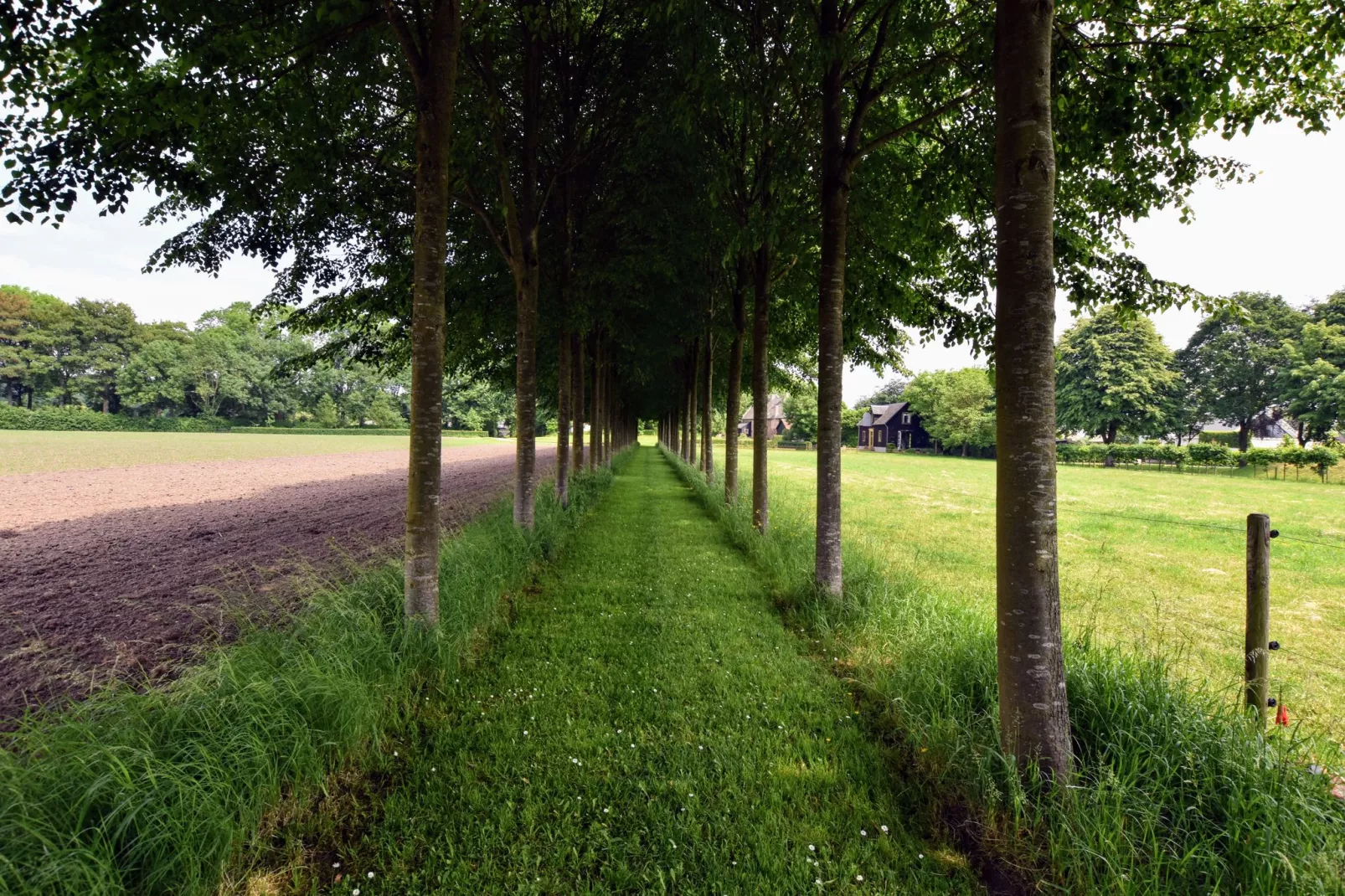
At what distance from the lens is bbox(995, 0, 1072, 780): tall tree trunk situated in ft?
9.05

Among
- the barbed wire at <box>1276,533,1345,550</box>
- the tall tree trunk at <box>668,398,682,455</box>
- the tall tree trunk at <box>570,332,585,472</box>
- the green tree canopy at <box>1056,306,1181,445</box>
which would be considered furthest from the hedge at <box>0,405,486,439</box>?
the green tree canopy at <box>1056,306,1181,445</box>

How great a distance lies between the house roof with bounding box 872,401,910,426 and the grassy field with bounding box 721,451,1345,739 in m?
55.3

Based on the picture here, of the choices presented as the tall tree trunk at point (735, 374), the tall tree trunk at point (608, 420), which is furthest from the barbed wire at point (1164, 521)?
the tall tree trunk at point (608, 420)

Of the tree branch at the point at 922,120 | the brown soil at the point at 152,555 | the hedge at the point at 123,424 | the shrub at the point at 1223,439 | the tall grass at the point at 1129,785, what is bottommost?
the brown soil at the point at 152,555

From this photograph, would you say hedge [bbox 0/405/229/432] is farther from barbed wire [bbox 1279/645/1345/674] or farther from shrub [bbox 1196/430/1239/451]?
shrub [bbox 1196/430/1239/451]

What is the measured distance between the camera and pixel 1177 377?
53250 mm

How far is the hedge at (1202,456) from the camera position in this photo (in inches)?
1214

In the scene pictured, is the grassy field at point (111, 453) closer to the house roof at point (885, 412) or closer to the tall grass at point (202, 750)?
the tall grass at point (202, 750)

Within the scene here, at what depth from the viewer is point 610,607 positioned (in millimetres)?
6223

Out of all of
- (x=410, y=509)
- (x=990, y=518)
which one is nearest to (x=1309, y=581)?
(x=990, y=518)

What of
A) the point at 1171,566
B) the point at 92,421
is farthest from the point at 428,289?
the point at 92,421

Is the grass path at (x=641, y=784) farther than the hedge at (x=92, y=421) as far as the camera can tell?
No

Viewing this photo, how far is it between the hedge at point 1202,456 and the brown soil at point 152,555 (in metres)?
29.3

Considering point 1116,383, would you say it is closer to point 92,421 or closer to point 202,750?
point 202,750
